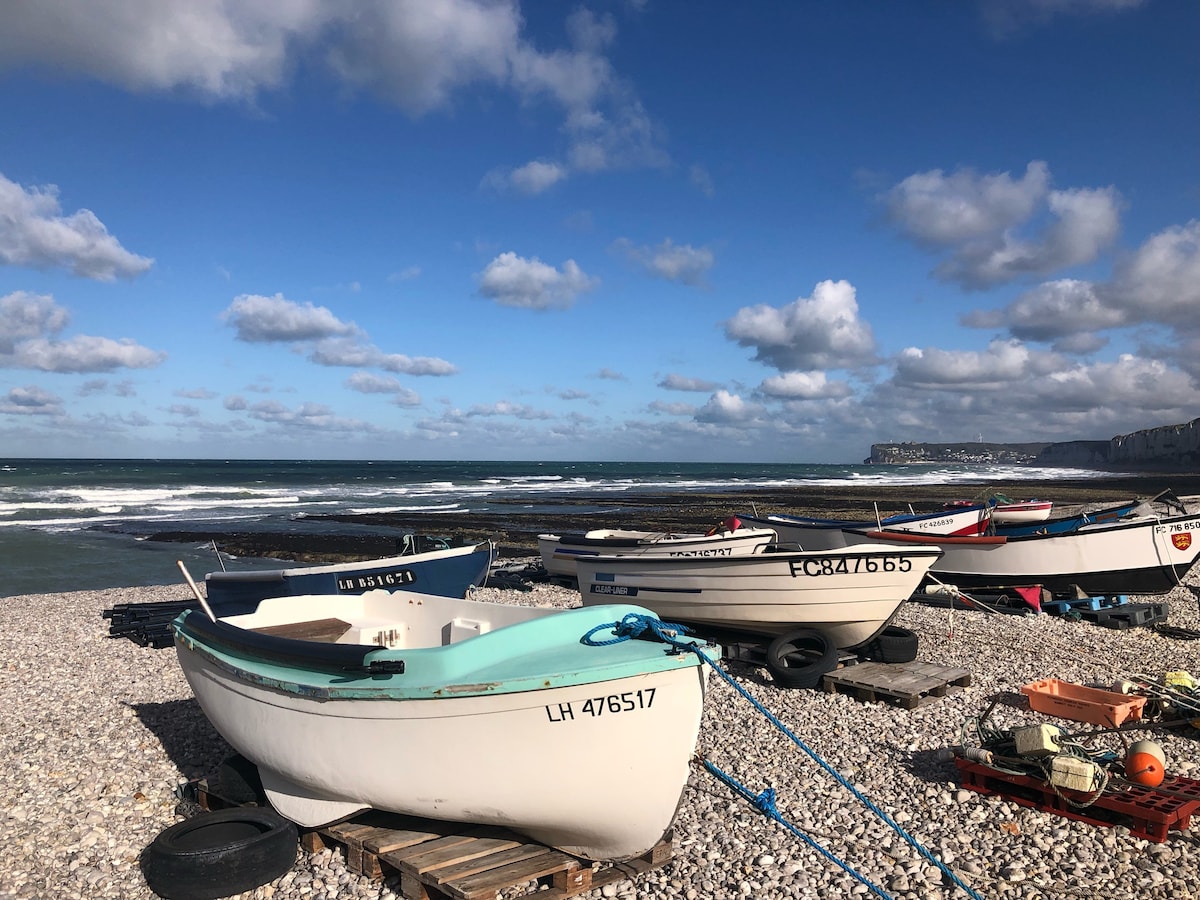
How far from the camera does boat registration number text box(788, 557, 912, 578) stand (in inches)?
370

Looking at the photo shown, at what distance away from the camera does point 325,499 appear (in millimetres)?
51219

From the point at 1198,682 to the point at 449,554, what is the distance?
946cm

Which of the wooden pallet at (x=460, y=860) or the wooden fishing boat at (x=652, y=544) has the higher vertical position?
the wooden fishing boat at (x=652, y=544)

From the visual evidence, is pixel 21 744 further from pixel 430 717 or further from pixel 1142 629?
pixel 1142 629

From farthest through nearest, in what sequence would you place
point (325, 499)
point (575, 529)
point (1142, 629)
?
point (325, 499), point (575, 529), point (1142, 629)

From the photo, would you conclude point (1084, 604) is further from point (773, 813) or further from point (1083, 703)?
point (773, 813)

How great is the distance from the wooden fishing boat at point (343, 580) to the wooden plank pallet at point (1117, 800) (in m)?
7.84

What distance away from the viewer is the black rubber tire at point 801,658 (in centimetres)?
927

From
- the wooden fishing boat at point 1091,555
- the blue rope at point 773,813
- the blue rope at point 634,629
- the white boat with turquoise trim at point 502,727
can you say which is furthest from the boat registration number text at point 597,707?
the wooden fishing boat at point 1091,555

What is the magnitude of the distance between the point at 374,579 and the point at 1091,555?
12.3 m

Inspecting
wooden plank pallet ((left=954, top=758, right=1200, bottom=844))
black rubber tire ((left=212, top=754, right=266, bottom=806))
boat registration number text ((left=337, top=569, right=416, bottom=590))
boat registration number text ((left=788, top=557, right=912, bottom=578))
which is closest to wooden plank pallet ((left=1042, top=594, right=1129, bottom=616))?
boat registration number text ((left=788, top=557, right=912, bottom=578))

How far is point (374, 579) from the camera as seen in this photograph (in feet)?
39.3

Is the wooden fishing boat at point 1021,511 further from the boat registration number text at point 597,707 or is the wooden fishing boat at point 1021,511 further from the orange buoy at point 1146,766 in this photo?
the boat registration number text at point 597,707

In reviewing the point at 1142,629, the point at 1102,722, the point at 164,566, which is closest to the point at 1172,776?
the point at 1102,722
